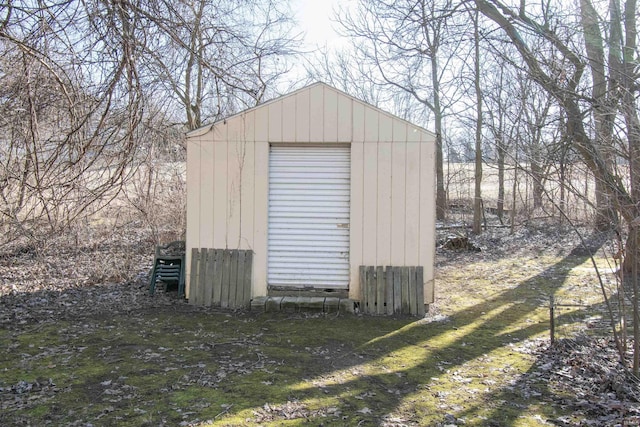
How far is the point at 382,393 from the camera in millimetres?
4645

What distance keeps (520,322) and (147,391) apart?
5.22m

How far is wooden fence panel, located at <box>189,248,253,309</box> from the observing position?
769cm

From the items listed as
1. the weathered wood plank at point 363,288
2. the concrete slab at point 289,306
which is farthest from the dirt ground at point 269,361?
the weathered wood plank at point 363,288

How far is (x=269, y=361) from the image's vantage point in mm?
5449

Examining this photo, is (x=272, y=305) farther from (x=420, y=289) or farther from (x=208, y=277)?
(x=420, y=289)

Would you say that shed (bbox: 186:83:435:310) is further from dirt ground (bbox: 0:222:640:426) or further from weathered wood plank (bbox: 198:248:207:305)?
dirt ground (bbox: 0:222:640:426)

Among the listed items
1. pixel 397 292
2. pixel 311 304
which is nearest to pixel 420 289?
pixel 397 292

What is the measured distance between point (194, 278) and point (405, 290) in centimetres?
319

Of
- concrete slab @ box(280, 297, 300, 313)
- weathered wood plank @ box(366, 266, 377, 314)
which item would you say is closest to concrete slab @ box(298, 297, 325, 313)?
concrete slab @ box(280, 297, 300, 313)

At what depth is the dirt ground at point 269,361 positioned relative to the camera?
4148 mm

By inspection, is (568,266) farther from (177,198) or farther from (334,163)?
(177,198)

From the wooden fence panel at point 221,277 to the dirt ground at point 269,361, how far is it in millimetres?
299

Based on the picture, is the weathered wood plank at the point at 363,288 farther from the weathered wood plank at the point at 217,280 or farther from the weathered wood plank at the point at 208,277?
the weathered wood plank at the point at 208,277

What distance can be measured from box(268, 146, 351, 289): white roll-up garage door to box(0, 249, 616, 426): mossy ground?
2.31 ft
